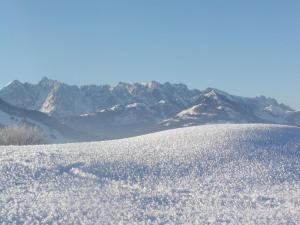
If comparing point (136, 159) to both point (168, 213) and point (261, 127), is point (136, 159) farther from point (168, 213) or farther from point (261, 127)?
point (261, 127)

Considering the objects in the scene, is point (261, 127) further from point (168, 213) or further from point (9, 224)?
point (9, 224)

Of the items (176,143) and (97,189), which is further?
(176,143)

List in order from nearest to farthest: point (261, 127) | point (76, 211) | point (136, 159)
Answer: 1. point (76, 211)
2. point (136, 159)
3. point (261, 127)

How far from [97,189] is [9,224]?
5.02 meters

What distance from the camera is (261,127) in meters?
33.1

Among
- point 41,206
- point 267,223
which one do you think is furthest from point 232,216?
point 41,206

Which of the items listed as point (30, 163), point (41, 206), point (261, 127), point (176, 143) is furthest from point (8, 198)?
point (261, 127)

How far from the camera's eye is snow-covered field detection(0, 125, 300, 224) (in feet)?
55.1

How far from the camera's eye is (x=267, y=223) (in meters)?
16.6

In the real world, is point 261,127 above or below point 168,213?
above

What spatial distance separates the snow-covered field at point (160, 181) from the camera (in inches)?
661

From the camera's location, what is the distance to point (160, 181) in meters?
21.7

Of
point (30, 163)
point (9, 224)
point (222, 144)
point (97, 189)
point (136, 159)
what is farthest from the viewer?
point (222, 144)

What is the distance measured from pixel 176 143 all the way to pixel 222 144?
90.9 inches
